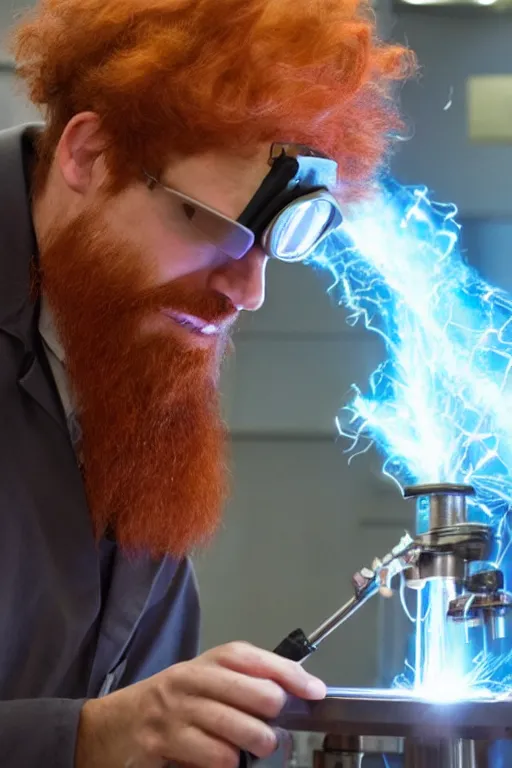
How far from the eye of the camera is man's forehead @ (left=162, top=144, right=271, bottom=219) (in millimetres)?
999

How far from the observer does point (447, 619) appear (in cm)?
86

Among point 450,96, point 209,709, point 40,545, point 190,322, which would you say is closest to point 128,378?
point 190,322

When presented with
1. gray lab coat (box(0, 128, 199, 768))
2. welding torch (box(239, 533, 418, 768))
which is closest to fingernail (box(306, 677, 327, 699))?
welding torch (box(239, 533, 418, 768))

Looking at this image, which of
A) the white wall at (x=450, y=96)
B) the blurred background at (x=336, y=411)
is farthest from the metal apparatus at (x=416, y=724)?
the white wall at (x=450, y=96)

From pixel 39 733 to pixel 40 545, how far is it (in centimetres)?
24

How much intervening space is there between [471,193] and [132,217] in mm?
755

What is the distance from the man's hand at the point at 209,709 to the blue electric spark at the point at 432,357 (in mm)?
236

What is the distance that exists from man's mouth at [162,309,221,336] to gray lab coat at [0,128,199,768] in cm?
15

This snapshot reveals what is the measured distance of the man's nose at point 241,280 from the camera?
1.04 metres

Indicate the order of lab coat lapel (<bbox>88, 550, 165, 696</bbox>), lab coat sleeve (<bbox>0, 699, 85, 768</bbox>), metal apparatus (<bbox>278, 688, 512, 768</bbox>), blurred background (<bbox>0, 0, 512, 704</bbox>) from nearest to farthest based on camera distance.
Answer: metal apparatus (<bbox>278, 688, 512, 768</bbox>) → lab coat sleeve (<bbox>0, 699, 85, 768</bbox>) → lab coat lapel (<bbox>88, 550, 165, 696</bbox>) → blurred background (<bbox>0, 0, 512, 704</bbox>)

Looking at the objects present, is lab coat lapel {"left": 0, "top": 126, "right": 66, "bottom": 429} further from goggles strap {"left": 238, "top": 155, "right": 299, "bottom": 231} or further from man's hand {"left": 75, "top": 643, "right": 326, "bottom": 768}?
man's hand {"left": 75, "top": 643, "right": 326, "bottom": 768}

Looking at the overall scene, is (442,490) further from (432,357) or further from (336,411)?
(336,411)

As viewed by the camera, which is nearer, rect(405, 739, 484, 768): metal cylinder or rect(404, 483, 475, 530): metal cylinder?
rect(405, 739, 484, 768): metal cylinder

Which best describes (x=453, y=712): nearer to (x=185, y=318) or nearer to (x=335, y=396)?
(x=185, y=318)
